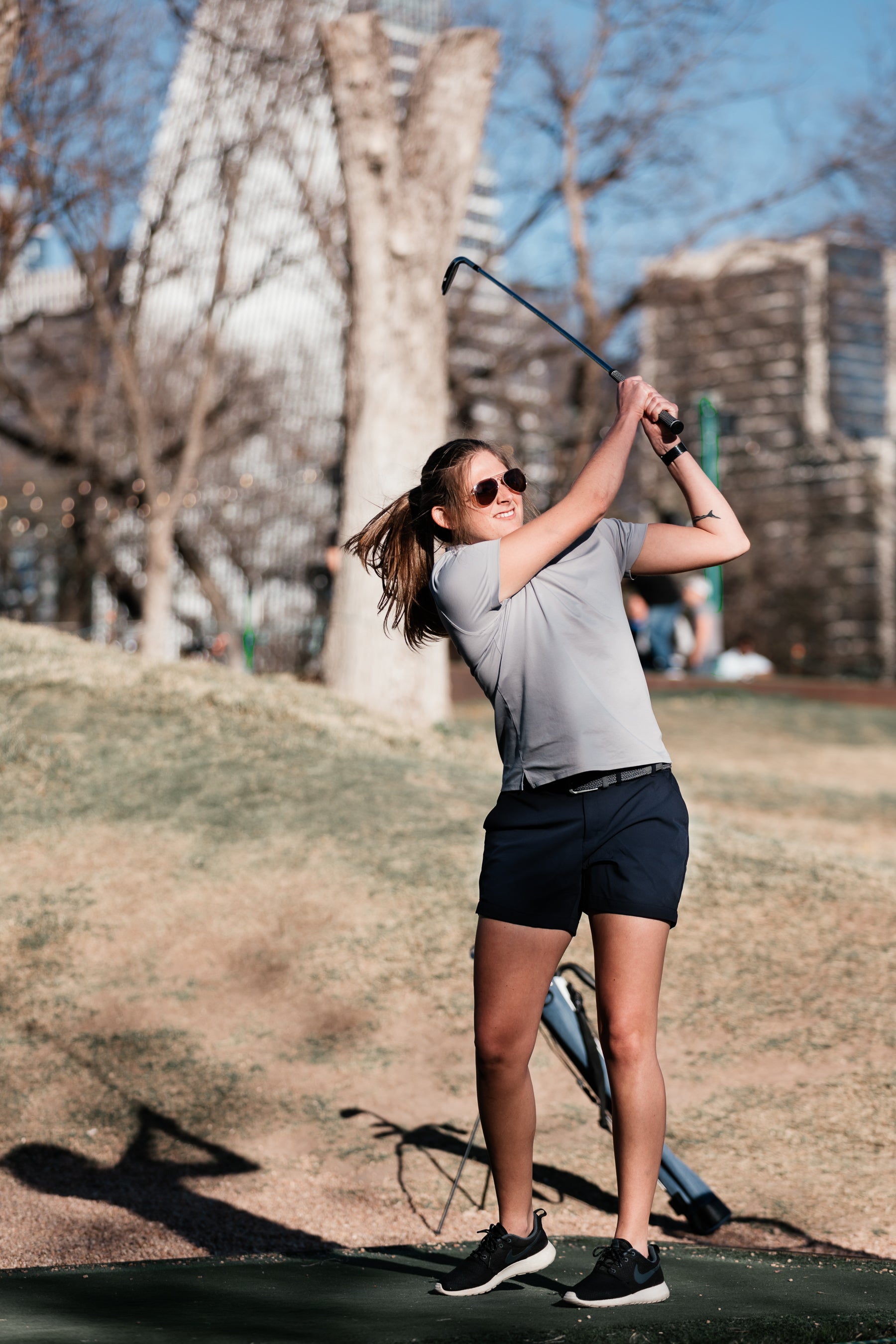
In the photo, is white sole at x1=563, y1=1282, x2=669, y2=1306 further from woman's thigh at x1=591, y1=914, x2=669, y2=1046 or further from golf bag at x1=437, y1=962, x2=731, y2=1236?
golf bag at x1=437, y1=962, x2=731, y2=1236

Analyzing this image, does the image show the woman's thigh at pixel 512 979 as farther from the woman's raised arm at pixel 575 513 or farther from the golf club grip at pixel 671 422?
the golf club grip at pixel 671 422

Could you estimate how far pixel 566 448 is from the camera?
22984 mm

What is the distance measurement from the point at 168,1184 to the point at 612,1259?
2357 mm

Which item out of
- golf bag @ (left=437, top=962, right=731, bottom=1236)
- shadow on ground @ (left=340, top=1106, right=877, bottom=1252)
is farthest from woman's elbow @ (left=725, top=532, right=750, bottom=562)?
shadow on ground @ (left=340, top=1106, right=877, bottom=1252)

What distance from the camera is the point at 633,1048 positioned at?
276 centimetres

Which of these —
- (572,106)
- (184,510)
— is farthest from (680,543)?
(184,510)

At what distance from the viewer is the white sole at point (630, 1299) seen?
2.67 meters

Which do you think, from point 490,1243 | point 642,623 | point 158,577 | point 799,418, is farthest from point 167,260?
point 490,1243

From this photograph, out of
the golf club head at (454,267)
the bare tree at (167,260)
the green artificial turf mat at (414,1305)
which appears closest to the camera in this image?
the green artificial turf mat at (414,1305)

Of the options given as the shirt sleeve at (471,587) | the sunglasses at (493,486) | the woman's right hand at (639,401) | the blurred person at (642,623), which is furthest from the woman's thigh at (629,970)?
the blurred person at (642,623)

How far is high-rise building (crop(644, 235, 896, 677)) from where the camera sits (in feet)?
76.9

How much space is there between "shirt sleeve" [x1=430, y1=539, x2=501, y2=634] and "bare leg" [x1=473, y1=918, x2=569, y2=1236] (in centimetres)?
60

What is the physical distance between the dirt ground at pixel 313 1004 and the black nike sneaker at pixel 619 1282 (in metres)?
1.61

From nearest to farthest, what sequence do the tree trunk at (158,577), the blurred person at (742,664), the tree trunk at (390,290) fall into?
the tree trunk at (390,290) → the tree trunk at (158,577) → the blurred person at (742,664)
